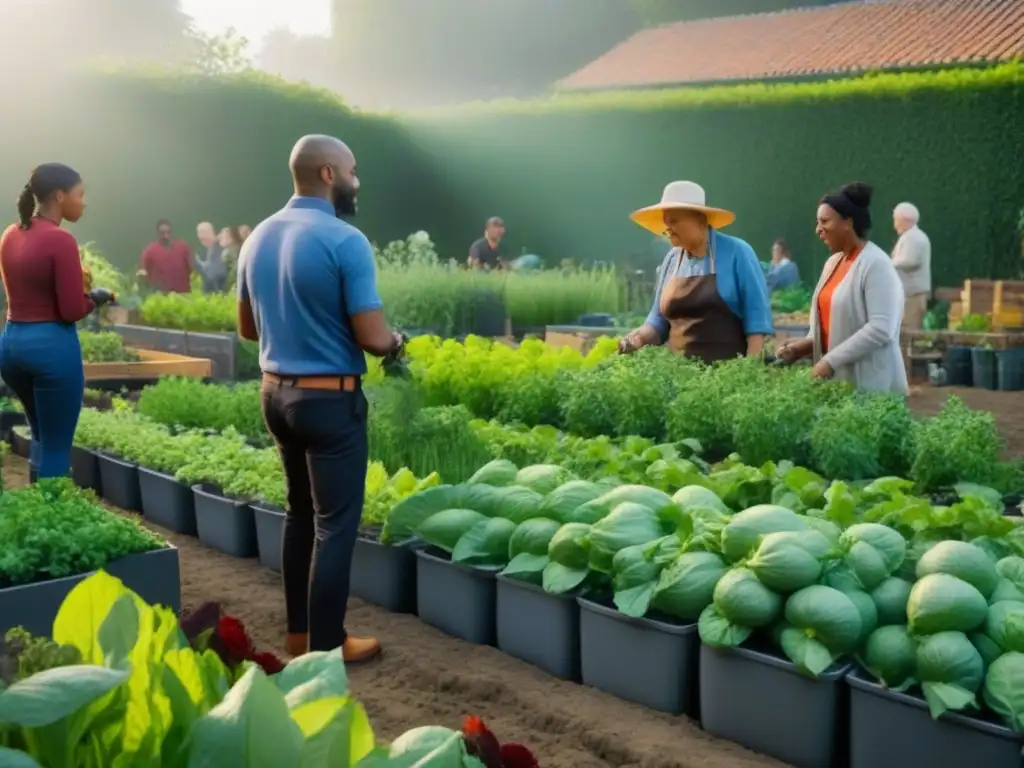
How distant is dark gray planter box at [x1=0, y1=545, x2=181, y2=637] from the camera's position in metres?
3.66

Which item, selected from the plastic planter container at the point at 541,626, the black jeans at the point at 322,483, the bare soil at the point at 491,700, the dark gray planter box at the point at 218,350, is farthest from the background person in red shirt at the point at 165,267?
the plastic planter container at the point at 541,626

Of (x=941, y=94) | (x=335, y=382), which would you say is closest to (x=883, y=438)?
(x=335, y=382)

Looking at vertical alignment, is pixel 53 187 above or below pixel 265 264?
above

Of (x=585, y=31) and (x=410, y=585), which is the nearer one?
(x=410, y=585)

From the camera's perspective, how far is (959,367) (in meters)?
12.3

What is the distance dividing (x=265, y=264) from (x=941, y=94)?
1503cm

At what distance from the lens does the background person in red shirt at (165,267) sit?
42.8ft

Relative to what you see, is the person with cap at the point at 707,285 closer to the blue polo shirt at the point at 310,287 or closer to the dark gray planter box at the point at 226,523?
the blue polo shirt at the point at 310,287

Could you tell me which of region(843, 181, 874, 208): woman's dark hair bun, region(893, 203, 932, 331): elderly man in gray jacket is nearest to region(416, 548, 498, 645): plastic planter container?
region(843, 181, 874, 208): woman's dark hair bun

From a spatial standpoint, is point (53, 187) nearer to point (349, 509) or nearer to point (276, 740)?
point (349, 509)

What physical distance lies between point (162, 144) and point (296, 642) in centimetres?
1477

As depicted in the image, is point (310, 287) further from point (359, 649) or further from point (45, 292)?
point (45, 292)

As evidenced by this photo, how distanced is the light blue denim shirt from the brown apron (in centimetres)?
3

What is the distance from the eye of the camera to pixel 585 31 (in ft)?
140
